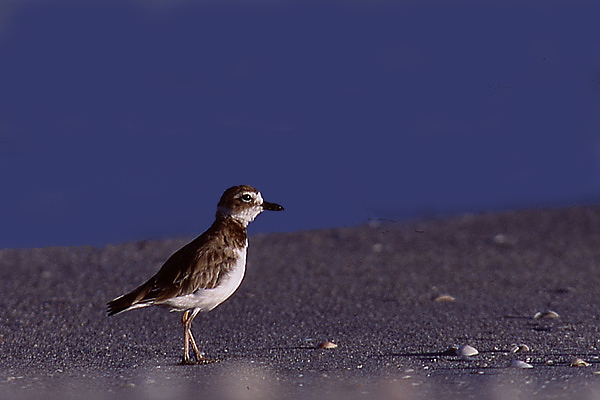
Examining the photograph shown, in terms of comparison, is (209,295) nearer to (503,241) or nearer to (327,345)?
(327,345)

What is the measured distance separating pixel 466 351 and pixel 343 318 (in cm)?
163

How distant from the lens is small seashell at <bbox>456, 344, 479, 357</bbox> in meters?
4.59

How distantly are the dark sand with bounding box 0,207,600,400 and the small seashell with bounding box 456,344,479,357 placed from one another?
8 centimetres

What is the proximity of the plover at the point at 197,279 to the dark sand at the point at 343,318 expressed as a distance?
324 mm

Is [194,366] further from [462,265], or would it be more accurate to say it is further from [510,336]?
[462,265]

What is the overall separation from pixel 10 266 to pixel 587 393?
6457 mm

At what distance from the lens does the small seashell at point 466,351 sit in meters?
4.59

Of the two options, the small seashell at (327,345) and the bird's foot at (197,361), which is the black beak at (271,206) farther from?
the bird's foot at (197,361)

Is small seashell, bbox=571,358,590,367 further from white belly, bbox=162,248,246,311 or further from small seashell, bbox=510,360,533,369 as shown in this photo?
white belly, bbox=162,248,246,311

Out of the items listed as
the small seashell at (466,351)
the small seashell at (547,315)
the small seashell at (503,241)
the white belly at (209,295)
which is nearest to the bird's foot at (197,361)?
the white belly at (209,295)

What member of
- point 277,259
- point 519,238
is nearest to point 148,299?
point 277,259

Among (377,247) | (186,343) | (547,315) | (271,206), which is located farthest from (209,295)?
(377,247)

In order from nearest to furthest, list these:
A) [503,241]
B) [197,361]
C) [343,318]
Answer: [197,361] → [343,318] → [503,241]

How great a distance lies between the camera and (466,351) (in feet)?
15.1
